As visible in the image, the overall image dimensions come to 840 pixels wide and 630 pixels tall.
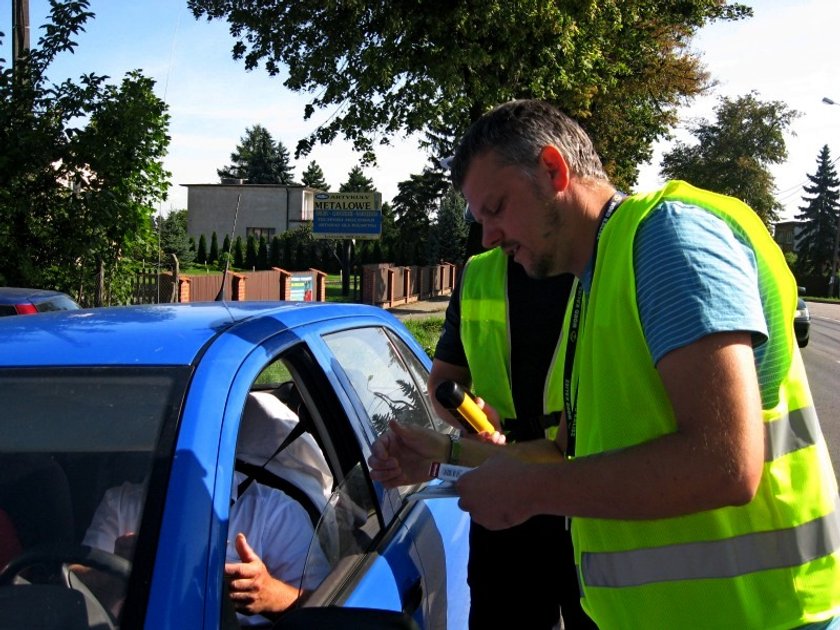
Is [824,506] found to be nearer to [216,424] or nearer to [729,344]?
[729,344]

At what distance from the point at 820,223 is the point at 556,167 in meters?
79.4

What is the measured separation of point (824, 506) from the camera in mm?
1414

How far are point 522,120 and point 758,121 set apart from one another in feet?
184

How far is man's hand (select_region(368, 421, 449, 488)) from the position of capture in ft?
6.64

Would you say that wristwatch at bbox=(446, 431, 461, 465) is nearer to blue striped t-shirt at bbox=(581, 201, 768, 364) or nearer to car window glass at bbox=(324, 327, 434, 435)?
car window glass at bbox=(324, 327, 434, 435)

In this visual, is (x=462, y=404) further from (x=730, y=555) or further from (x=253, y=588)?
(x=730, y=555)

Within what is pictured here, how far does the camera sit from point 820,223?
237 ft

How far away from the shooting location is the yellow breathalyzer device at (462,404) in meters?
2.14

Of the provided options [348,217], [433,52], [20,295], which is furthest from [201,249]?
[20,295]

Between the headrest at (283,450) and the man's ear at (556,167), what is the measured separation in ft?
3.96

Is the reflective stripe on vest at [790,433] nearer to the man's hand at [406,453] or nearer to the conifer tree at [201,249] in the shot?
the man's hand at [406,453]

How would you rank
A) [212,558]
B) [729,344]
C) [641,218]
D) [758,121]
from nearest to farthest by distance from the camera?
[729,344] → [641,218] → [212,558] → [758,121]

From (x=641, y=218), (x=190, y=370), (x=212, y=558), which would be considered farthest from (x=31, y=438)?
(x=641, y=218)

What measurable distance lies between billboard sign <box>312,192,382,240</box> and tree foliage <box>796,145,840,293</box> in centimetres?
5293
